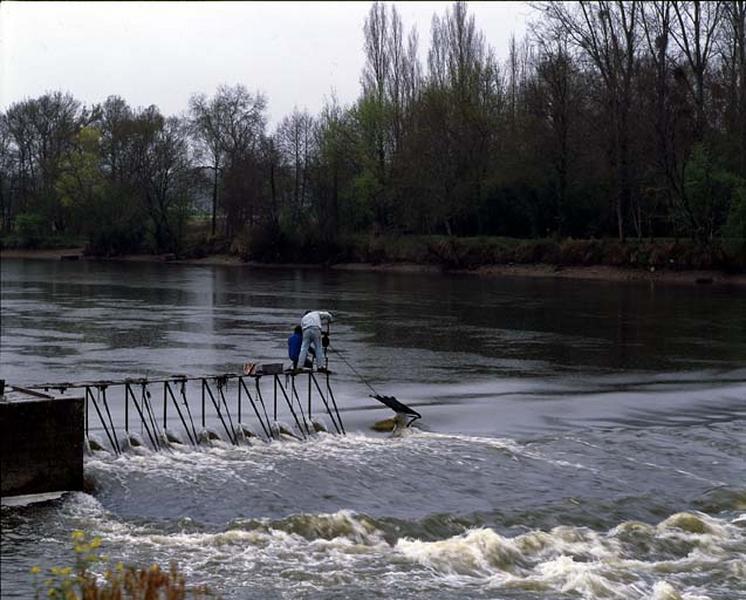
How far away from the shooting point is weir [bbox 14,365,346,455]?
60.0 ft

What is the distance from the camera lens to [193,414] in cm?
2128

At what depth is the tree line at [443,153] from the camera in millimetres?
68312

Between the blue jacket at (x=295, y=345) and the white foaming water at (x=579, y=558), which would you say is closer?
the white foaming water at (x=579, y=558)

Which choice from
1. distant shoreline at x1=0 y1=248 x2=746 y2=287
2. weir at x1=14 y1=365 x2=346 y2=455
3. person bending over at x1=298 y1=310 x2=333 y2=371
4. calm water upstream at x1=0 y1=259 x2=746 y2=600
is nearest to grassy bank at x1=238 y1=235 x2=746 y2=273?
distant shoreline at x1=0 y1=248 x2=746 y2=287

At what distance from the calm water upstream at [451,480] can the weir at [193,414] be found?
1.93 feet

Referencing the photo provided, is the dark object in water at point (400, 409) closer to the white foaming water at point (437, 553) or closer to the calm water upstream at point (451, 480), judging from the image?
the calm water upstream at point (451, 480)

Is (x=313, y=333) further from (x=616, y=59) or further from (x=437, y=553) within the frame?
(x=616, y=59)

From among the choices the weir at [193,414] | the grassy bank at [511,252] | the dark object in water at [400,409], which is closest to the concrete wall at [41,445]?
the weir at [193,414]

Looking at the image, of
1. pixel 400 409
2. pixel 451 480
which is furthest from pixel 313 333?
pixel 451 480

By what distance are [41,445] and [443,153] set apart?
229 ft

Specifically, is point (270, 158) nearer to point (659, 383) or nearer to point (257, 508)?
point (659, 383)

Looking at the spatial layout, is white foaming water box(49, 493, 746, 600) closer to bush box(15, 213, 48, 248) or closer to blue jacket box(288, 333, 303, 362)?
blue jacket box(288, 333, 303, 362)

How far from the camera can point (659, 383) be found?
26.4 metres

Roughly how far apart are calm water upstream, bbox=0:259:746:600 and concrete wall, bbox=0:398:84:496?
1.32 ft
